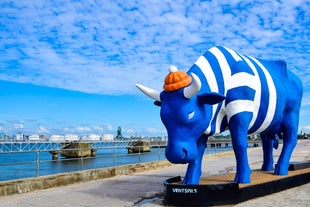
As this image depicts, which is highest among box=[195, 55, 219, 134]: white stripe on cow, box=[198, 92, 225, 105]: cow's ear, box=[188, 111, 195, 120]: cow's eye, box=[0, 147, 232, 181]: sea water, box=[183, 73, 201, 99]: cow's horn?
box=[195, 55, 219, 134]: white stripe on cow

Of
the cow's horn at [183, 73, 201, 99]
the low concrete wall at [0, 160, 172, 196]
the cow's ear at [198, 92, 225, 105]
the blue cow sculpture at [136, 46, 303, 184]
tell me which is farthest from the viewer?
the low concrete wall at [0, 160, 172, 196]

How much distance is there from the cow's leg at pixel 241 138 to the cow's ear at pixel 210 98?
996 mm

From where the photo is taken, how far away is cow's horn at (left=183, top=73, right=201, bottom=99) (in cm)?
579

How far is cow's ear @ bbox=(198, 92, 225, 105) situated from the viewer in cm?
615

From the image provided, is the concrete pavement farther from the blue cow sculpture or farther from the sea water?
the sea water

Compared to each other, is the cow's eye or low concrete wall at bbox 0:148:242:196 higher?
the cow's eye

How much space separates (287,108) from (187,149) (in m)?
3.95

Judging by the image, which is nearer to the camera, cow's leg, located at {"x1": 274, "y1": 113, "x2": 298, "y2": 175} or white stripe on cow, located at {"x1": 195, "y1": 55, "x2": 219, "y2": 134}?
white stripe on cow, located at {"x1": 195, "y1": 55, "x2": 219, "y2": 134}

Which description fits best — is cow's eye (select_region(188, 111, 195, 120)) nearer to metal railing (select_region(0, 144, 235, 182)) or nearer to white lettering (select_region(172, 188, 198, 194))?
white lettering (select_region(172, 188, 198, 194))

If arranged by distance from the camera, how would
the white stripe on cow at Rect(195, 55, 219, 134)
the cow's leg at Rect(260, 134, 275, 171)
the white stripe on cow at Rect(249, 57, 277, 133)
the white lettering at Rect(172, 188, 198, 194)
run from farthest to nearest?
the cow's leg at Rect(260, 134, 275, 171) < the white stripe on cow at Rect(249, 57, 277, 133) < the white stripe on cow at Rect(195, 55, 219, 134) < the white lettering at Rect(172, 188, 198, 194)

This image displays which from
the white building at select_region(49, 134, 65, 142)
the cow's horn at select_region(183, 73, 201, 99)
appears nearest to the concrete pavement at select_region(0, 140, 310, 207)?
the cow's horn at select_region(183, 73, 201, 99)

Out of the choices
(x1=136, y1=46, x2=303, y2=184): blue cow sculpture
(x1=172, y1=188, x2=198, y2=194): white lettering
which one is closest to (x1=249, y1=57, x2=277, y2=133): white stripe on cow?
(x1=136, y1=46, x2=303, y2=184): blue cow sculpture

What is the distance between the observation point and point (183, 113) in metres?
5.91

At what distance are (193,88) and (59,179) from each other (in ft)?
19.4
